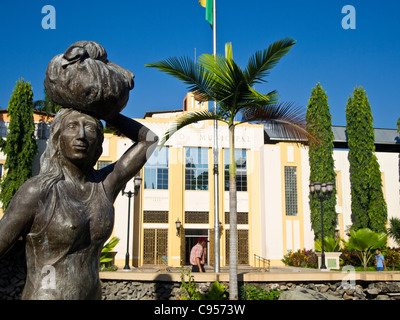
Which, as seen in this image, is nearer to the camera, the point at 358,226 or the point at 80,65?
the point at 80,65

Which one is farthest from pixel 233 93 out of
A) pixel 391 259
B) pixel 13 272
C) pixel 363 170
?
pixel 363 170

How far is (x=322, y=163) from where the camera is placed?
982 inches

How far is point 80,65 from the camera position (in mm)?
2439

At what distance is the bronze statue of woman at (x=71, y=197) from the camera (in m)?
2.25

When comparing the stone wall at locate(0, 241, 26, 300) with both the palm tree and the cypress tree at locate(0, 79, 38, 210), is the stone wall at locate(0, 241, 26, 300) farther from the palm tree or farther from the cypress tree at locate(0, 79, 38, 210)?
the cypress tree at locate(0, 79, 38, 210)

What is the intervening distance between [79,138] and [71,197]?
0.36 meters

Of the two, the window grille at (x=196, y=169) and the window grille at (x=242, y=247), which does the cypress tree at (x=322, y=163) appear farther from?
the window grille at (x=196, y=169)

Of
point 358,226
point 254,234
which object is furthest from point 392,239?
point 254,234

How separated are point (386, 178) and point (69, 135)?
28.0 meters

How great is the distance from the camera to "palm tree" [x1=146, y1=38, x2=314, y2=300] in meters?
8.30

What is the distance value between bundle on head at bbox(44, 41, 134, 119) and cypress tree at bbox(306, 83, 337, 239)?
2266cm

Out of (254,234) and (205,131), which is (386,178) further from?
(205,131)

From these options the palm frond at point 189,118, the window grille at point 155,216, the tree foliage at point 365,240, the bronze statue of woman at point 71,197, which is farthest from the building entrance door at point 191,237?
the bronze statue of woman at point 71,197

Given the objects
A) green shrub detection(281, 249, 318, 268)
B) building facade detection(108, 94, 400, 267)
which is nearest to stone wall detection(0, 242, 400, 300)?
green shrub detection(281, 249, 318, 268)
